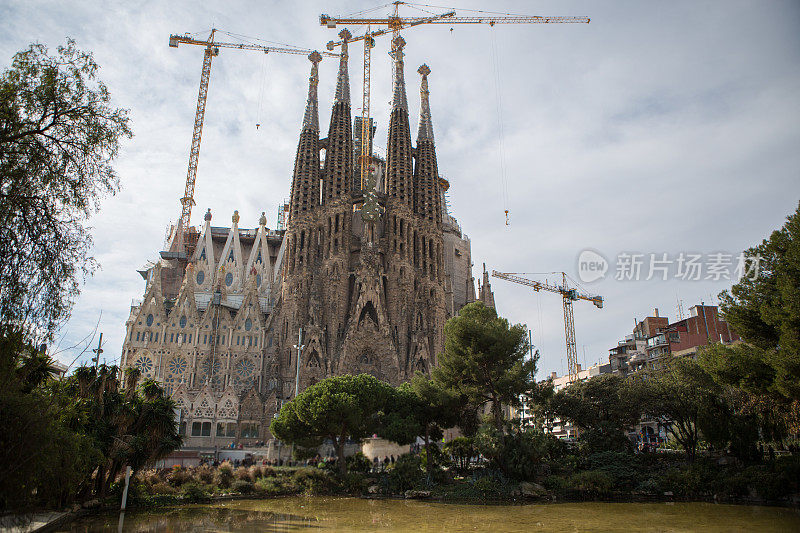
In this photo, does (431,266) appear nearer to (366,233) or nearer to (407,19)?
(366,233)

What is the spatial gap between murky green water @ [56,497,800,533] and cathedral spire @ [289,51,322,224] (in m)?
39.1

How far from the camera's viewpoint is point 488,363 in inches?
1133

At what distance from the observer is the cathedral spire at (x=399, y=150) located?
197 ft

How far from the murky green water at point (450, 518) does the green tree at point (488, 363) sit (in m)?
6.52

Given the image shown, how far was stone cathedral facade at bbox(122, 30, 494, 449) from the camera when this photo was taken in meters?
51.0

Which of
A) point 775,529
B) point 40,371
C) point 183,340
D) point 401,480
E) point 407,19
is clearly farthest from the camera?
point 407,19

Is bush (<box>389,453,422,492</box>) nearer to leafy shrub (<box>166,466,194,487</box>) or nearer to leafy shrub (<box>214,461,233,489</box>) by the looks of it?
leafy shrub (<box>214,461,233,489</box>)

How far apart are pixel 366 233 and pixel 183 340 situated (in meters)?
21.1

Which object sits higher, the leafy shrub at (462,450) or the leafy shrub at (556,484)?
the leafy shrub at (462,450)

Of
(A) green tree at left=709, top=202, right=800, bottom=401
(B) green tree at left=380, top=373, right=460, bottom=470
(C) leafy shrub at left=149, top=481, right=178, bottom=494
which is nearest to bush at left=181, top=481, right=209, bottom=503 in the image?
(C) leafy shrub at left=149, top=481, right=178, bottom=494

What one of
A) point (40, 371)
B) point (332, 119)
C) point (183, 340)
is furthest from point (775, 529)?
point (332, 119)

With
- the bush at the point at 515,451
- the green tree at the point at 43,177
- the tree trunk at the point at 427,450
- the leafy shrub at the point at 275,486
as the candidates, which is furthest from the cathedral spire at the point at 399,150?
the green tree at the point at 43,177

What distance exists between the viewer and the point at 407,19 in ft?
240

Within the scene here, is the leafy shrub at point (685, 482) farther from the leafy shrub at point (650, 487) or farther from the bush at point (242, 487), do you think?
the bush at point (242, 487)
